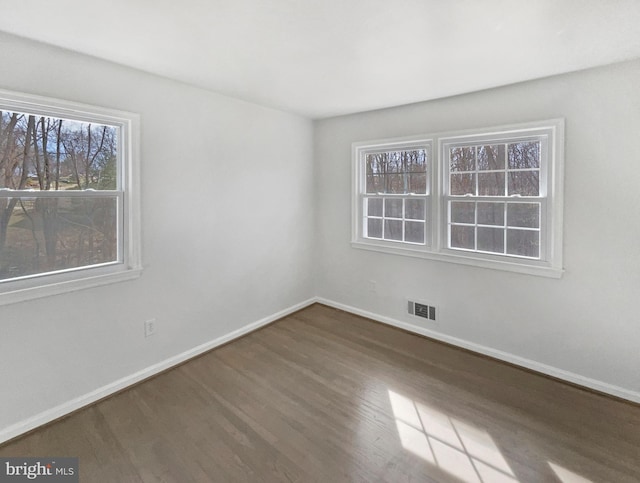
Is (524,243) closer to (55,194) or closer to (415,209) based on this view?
(415,209)

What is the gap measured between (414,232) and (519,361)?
1.53 m

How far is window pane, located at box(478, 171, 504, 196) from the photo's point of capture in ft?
9.57

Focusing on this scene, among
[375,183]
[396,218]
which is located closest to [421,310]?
[396,218]

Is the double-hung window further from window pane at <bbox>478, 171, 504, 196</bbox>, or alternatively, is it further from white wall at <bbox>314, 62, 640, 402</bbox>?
window pane at <bbox>478, 171, 504, 196</bbox>

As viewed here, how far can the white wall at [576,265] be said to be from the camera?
2.32 meters

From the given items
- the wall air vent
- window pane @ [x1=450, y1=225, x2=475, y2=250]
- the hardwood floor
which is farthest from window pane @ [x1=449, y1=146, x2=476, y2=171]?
the hardwood floor

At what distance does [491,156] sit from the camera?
296 cm

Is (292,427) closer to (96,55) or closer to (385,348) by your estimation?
(385,348)

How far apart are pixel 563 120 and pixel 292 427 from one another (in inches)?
120

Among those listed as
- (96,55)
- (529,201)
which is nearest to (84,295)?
(96,55)

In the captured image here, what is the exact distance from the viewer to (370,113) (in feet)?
12.1

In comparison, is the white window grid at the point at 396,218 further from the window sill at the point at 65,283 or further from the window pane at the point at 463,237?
the window sill at the point at 65,283

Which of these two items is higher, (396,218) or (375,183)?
(375,183)
